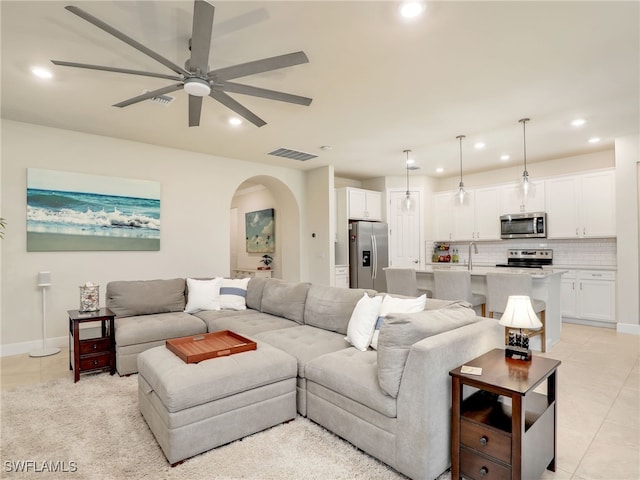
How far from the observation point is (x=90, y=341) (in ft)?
11.1

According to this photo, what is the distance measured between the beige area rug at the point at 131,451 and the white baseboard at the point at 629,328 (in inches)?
182

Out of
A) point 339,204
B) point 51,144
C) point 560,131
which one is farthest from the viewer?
point 339,204

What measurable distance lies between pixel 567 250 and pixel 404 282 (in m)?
3.18

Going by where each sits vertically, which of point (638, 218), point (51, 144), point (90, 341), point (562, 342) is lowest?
point (562, 342)

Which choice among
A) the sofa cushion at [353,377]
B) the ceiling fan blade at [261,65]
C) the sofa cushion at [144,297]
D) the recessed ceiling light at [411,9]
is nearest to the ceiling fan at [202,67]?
the ceiling fan blade at [261,65]

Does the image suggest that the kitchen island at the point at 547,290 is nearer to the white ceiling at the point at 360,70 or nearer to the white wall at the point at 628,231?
the white wall at the point at 628,231

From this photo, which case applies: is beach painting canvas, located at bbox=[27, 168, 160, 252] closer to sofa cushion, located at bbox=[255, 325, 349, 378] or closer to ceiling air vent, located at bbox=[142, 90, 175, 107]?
ceiling air vent, located at bbox=[142, 90, 175, 107]

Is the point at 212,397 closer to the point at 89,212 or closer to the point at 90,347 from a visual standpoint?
the point at 90,347

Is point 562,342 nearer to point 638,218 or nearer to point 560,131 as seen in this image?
point 638,218

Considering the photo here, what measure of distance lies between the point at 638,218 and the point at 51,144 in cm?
768

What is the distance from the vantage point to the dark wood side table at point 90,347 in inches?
129

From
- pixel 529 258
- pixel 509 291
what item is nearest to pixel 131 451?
pixel 509 291

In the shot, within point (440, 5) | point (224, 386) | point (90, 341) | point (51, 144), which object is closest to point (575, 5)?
point (440, 5)

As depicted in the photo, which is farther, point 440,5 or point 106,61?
point 106,61
